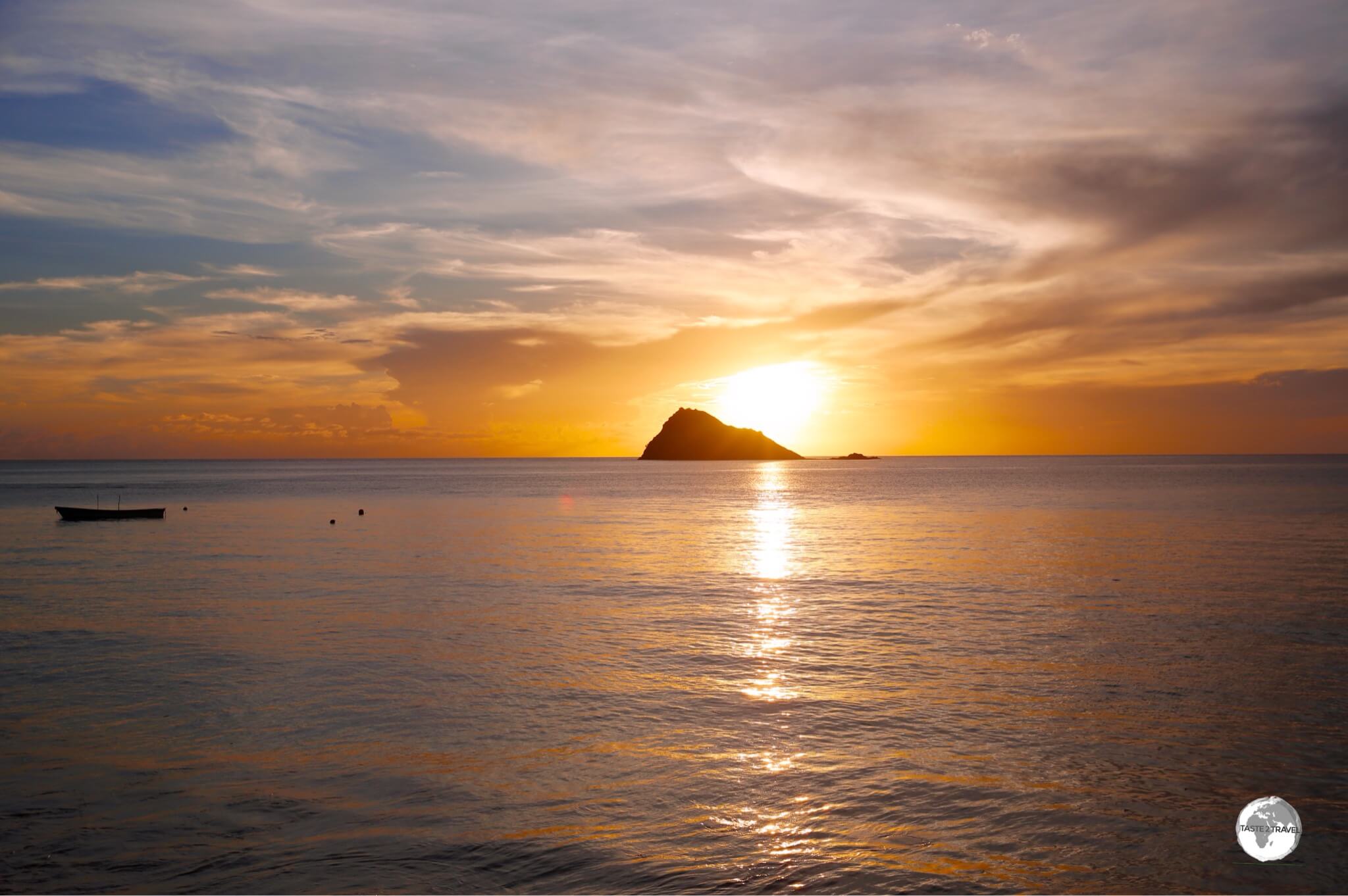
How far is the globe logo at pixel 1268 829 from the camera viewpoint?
38.9 feet

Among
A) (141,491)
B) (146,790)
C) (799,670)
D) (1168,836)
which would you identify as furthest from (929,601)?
(141,491)

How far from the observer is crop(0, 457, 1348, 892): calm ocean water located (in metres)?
11.6

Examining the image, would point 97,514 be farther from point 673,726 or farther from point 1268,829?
point 1268,829

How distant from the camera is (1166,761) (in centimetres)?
1503

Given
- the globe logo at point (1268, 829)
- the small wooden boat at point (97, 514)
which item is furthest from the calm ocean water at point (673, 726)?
the small wooden boat at point (97, 514)

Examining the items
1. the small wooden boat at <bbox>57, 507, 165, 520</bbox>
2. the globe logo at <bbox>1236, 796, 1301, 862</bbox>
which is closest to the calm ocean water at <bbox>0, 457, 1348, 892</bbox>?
the globe logo at <bbox>1236, 796, 1301, 862</bbox>

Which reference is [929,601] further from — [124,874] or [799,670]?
[124,874]

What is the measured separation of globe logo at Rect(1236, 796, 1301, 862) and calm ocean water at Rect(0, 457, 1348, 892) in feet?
0.72

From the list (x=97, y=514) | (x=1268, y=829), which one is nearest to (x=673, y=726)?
(x=1268, y=829)

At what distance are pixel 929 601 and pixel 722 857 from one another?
73.4 ft

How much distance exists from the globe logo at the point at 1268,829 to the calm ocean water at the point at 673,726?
22cm

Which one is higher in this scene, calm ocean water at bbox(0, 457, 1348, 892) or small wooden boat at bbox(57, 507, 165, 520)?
small wooden boat at bbox(57, 507, 165, 520)

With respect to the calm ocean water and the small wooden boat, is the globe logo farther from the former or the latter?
the small wooden boat

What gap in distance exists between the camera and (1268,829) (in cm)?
1241
